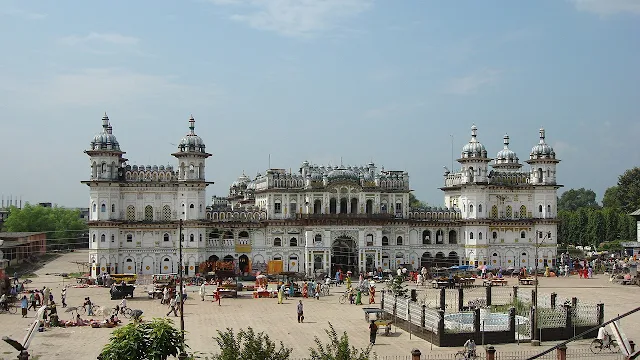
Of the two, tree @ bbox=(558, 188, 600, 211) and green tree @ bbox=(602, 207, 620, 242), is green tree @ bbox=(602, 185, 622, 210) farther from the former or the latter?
tree @ bbox=(558, 188, 600, 211)

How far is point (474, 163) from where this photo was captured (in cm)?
6350

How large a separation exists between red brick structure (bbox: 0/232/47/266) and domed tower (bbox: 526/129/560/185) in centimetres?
4602

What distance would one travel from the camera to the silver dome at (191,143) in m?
58.5

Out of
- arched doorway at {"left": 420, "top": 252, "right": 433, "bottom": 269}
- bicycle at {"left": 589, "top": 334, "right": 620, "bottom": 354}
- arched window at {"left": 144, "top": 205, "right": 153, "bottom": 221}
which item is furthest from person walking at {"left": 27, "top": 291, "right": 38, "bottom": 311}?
arched doorway at {"left": 420, "top": 252, "right": 433, "bottom": 269}

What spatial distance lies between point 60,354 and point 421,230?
132 feet

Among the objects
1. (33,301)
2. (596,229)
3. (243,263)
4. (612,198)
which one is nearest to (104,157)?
(243,263)

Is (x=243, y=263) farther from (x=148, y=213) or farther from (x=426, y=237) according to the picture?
(x=426, y=237)

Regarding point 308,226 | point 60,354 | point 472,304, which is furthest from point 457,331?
point 308,226

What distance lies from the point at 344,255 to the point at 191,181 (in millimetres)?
14194

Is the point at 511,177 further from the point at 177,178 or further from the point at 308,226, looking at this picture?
the point at 177,178

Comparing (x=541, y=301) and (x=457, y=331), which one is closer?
(x=457, y=331)

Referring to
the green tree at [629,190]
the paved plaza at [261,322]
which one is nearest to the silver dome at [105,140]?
the paved plaza at [261,322]

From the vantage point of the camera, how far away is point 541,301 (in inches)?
1471

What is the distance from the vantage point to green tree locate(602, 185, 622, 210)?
109 metres
